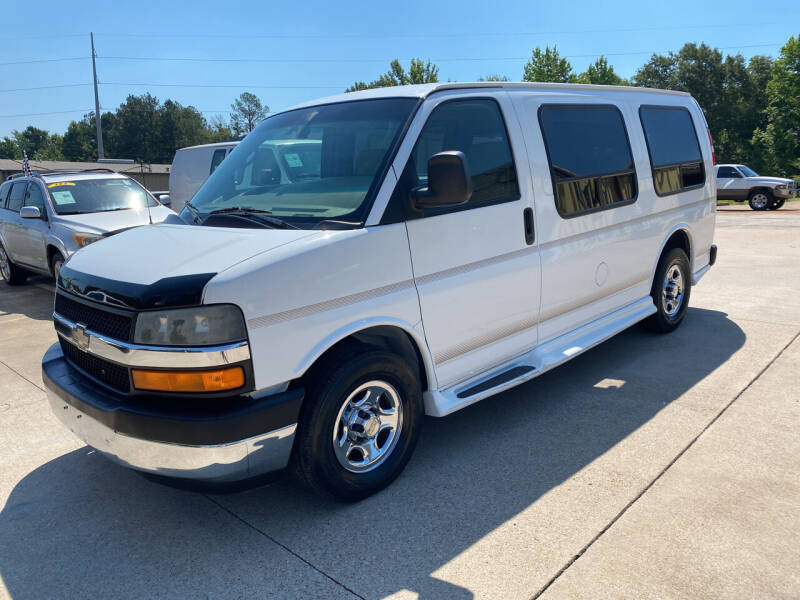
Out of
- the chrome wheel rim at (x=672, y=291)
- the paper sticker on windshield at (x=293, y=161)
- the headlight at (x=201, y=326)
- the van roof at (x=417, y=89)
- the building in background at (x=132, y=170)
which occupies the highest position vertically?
the building in background at (x=132, y=170)

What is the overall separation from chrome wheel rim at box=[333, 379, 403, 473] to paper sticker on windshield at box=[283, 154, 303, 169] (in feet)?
4.67

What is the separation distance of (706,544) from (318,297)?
2.09 metres

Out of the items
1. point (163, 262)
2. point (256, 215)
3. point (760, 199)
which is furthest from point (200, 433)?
point (760, 199)

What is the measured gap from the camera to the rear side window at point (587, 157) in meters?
4.28

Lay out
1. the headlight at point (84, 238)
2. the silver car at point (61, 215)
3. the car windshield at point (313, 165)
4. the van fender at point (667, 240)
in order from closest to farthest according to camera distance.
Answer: the car windshield at point (313, 165), the van fender at point (667, 240), the headlight at point (84, 238), the silver car at point (61, 215)

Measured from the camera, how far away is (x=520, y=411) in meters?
4.46

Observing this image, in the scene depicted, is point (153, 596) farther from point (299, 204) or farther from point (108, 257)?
point (299, 204)

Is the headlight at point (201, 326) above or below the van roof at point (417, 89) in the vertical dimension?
below

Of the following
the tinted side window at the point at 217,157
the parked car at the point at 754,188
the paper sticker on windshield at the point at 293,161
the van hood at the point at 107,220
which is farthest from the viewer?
the parked car at the point at 754,188

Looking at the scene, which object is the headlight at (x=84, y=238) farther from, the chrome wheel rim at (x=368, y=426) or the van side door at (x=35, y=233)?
the chrome wheel rim at (x=368, y=426)

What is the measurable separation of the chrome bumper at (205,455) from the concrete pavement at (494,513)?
439 mm

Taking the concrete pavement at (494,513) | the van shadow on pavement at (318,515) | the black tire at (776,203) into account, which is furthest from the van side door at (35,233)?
the black tire at (776,203)

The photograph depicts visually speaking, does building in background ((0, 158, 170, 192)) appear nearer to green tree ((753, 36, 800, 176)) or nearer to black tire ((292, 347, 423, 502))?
green tree ((753, 36, 800, 176))

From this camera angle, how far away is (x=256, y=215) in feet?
11.2
